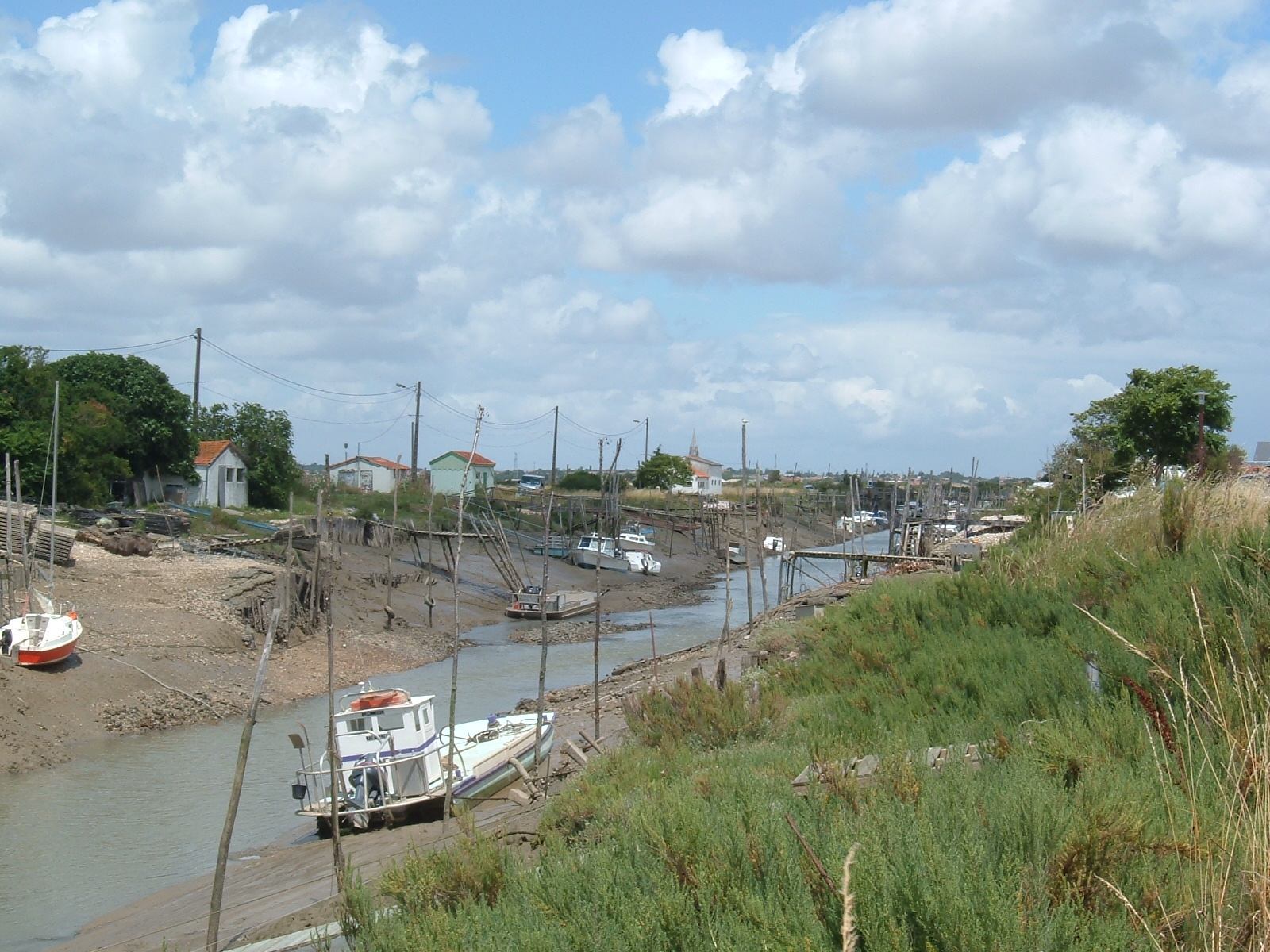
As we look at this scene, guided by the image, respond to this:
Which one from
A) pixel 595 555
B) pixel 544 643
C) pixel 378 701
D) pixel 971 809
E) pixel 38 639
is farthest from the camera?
pixel 595 555

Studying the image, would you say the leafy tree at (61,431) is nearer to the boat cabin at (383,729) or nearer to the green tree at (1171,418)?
the boat cabin at (383,729)

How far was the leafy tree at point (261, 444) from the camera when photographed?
2164 inches

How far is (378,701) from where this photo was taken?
16531 millimetres

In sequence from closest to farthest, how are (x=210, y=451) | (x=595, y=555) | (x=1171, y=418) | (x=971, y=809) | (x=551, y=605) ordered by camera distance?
(x=971, y=809) → (x=1171, y=418) → (x=551, y=605) → (x=210, y=451) → (x=595, y=555)

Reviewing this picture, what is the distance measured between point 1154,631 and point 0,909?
44.0ft

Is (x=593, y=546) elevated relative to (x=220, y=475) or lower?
lower

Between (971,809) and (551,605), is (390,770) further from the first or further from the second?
(551,605)

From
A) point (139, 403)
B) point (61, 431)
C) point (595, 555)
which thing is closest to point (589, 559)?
point (595, 555)

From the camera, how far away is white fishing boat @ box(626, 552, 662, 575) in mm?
58875

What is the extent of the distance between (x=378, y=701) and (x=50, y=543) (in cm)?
1583

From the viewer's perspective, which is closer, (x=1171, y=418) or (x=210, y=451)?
(x=1171, y=418)

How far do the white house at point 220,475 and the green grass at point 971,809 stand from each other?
142 ft

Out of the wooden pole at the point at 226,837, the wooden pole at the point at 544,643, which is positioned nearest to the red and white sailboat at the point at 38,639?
the wooden pole at the point at 544,643

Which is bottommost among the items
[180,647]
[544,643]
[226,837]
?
[180,647]
